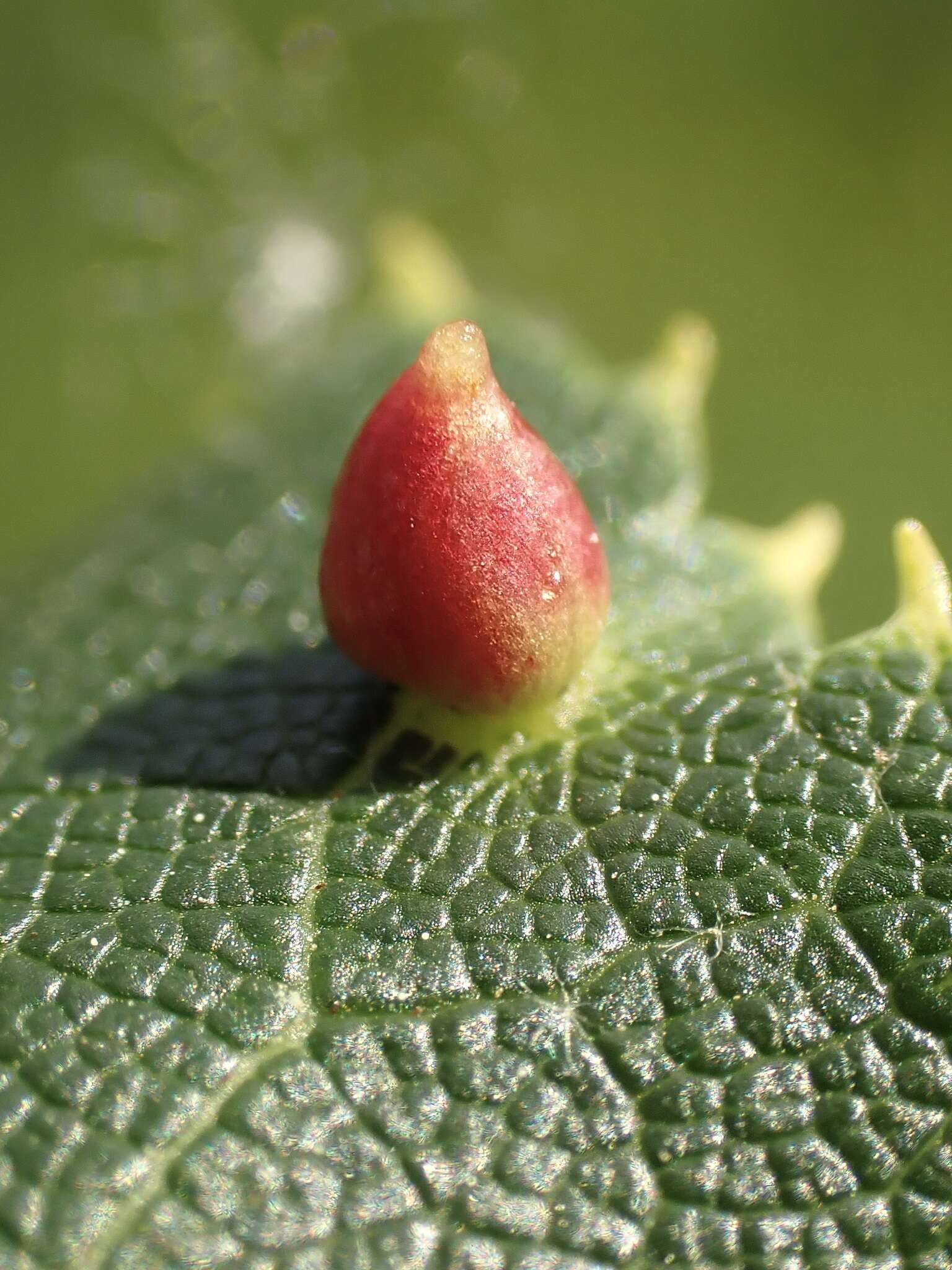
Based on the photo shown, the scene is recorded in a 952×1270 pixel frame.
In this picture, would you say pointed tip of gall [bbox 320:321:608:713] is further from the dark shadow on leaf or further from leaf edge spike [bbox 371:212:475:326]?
leaf edge spike [bbox 371:212:475:326]

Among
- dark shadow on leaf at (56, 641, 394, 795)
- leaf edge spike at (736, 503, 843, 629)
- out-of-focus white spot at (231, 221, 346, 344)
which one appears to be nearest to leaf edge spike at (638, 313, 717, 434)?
leaf edge spike at (736, 503, 843, 629)

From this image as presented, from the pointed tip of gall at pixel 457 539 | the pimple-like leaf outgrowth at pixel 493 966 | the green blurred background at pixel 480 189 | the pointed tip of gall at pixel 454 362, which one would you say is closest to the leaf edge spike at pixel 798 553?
the pimple-like leaf outgrowth at pixel 493 966

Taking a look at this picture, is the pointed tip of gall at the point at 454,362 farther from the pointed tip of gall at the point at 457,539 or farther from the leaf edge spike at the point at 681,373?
the leaf edge spike at the point at 681,373

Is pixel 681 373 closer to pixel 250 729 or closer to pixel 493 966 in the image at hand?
pixel 250 729

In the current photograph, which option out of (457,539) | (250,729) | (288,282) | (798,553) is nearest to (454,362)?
(457,539)

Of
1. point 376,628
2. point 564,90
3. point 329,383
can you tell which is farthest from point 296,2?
point 376,628
